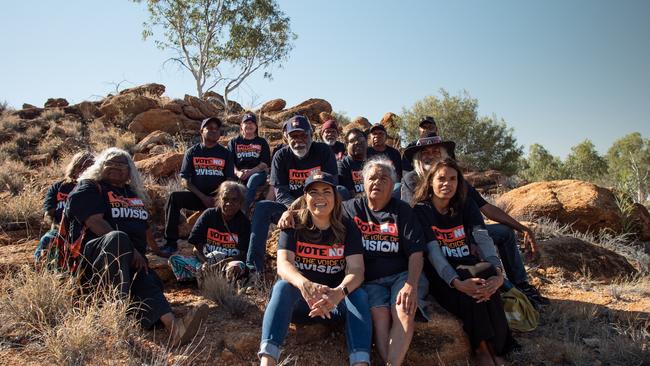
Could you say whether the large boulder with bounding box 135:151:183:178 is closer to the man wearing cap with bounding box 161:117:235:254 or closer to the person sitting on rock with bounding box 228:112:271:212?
the person sitting on rock with bounding box 228:112:271:212

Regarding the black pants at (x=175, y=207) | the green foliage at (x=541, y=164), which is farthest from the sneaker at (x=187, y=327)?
the green foliage at (x=541, y=164)

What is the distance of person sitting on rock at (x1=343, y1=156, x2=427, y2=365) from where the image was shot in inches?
135

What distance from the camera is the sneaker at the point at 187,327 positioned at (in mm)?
3529

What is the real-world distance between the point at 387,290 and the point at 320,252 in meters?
0.63

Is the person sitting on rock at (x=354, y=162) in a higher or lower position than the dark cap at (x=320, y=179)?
higher

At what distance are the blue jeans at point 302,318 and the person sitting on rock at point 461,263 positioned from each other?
0.81m

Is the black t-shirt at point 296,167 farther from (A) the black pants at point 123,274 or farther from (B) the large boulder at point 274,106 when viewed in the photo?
(B) the large boulder at point 274,106

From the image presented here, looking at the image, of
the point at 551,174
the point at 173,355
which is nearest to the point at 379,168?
the point at 173,355

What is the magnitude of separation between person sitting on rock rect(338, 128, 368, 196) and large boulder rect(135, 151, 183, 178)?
418cm

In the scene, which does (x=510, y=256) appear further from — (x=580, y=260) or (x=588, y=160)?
(x=588, y=160)

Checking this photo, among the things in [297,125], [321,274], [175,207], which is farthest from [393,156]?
[321,274]

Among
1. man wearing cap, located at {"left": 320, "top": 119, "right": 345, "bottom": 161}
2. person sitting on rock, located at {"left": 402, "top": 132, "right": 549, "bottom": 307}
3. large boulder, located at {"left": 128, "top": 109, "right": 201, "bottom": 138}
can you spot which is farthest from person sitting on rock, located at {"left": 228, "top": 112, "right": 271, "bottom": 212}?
large boulder, located at {"left": 128, "top": 109, "right": 201, "bottom": 138}

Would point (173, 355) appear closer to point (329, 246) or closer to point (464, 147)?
point (329, 246)

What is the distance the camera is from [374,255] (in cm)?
387
